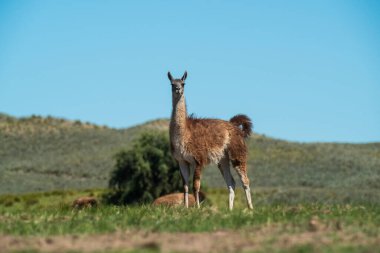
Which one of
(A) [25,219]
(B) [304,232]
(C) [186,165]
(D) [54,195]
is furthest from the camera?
(D) [54,195]

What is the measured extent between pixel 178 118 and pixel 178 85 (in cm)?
85

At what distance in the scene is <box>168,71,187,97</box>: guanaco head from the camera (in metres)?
19.2

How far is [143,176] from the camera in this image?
50562 millimetres

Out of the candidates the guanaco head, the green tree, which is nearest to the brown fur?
the guanaco head

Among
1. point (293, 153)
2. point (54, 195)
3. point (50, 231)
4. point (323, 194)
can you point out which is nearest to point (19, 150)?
point (293, 153)

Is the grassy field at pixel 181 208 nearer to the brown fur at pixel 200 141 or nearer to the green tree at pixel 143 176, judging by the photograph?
the brown fur at pixel 200 141

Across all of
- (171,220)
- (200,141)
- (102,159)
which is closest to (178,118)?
(200,141)

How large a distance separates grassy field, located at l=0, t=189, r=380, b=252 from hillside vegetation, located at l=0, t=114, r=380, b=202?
119 feet

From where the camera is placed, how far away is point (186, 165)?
62.1 ft

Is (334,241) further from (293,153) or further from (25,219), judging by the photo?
(293,153)

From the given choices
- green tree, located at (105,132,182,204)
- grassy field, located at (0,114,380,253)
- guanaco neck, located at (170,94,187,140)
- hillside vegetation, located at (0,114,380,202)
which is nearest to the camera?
grassy field, located at (0,114,380,253)

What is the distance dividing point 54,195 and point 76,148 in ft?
125

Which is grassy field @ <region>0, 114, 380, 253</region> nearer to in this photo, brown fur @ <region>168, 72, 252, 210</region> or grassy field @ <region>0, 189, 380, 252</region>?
grassy field @ <region>0, 189, 380, 252</region>

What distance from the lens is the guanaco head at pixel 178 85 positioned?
19.2m
